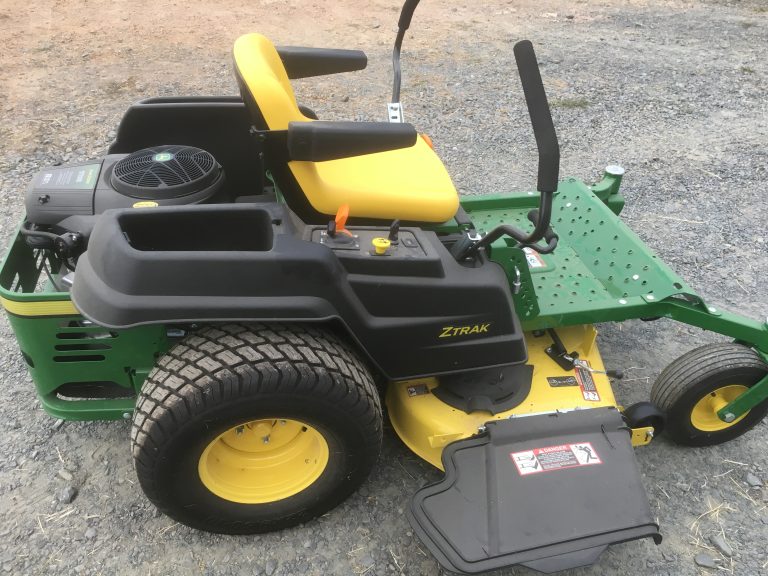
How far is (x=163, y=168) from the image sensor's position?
2139mm

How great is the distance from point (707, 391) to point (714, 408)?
145mm

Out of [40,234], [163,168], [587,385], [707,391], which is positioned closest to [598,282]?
[587,385]

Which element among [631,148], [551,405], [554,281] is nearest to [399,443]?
[551,405]

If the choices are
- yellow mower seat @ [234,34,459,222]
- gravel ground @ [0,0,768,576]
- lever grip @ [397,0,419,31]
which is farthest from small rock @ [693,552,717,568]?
lever grip @ [397,0,419,31]

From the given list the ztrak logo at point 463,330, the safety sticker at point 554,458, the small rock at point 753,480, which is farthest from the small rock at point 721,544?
the ztrak logo at point 463,330

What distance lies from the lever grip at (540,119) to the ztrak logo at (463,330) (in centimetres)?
50

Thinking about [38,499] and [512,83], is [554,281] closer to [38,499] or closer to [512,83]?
[38,499]

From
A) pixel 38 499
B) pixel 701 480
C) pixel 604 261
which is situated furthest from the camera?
pixel 604 261

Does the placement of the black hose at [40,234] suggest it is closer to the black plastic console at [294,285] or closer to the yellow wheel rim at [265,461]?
the black plastic console at [294,285]

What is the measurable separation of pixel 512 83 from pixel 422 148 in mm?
3209

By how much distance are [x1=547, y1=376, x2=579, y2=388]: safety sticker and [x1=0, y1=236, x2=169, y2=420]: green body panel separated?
4.24ft

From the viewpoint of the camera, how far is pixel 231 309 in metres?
1.63

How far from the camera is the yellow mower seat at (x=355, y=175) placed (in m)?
1.82

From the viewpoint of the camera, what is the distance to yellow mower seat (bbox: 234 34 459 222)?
1823mm
